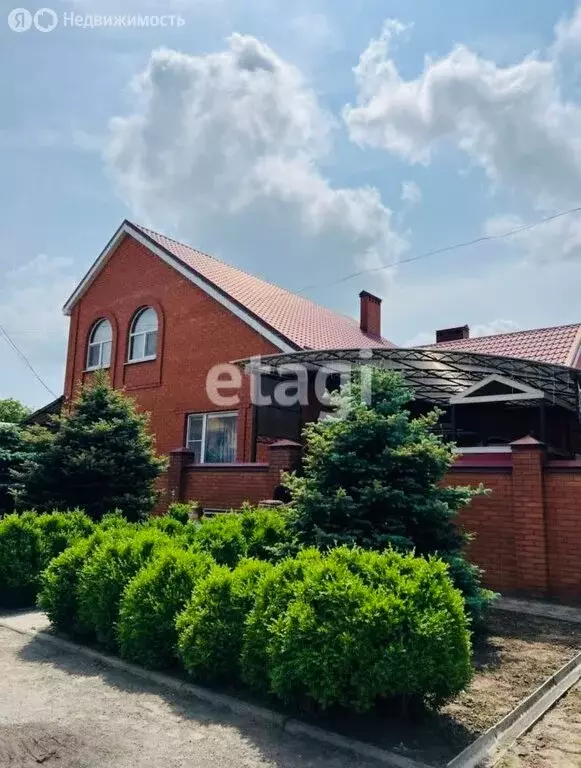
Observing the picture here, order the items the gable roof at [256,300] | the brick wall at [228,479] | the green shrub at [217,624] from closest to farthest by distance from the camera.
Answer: the green shrub at [217,624] → the brick wall at [228,479] → the gable roof at [256,300]

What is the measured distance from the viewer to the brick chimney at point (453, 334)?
2083 centimetres

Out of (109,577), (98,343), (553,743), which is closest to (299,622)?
(553,743)

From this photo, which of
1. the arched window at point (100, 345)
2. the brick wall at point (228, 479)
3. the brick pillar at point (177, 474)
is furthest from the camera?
the arched window at point (100, 345)

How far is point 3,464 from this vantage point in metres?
12.1

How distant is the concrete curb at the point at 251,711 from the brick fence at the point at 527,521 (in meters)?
4.40

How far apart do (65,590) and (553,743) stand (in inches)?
168

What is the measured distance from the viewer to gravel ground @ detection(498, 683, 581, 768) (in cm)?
312

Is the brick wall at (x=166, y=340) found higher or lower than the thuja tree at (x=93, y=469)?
higher

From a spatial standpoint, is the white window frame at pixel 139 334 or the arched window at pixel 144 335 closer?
the white window frame at pixel 139 334

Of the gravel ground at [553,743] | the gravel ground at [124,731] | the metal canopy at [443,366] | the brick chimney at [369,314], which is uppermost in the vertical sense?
the brick chimney at [369,314]

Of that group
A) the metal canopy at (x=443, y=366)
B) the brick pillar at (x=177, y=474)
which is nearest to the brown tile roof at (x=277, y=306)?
the metal canopy at (x=443, y=366)

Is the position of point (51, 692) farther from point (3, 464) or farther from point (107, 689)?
point (3, 464)

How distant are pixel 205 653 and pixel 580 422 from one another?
1069cm

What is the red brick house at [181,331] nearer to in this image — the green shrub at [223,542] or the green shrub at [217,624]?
the green shrub at [223,542]
